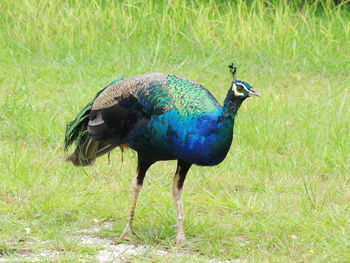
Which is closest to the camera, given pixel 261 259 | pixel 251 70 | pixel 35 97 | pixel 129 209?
pixel 261 259

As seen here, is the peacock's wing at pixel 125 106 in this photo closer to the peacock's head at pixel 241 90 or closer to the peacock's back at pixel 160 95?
the peacock's back at pixel 160 95

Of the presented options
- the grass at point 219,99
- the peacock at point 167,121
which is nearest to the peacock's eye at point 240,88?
the peacock at point 167,121

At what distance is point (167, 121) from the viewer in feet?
15.3

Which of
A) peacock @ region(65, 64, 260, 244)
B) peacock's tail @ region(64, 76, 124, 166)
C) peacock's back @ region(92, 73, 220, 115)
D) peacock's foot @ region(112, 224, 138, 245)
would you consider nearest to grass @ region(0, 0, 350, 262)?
peacock's foot @ region(112, 224, 138, 245)

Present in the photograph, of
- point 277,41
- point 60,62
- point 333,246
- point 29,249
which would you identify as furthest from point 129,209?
point 277,41

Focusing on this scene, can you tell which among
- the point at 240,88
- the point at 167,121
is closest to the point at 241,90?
the point at 240,88

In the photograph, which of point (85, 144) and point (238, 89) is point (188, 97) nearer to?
point (238, 89)

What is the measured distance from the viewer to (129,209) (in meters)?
5.50

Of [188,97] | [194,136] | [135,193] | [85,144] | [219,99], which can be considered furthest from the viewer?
[219,99]

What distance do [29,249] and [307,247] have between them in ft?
5.21

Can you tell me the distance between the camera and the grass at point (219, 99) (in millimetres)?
5152

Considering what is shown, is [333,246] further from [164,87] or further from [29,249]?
[29,249]

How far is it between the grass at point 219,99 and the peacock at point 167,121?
470 millimetres

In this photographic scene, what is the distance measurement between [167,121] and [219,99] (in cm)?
293
